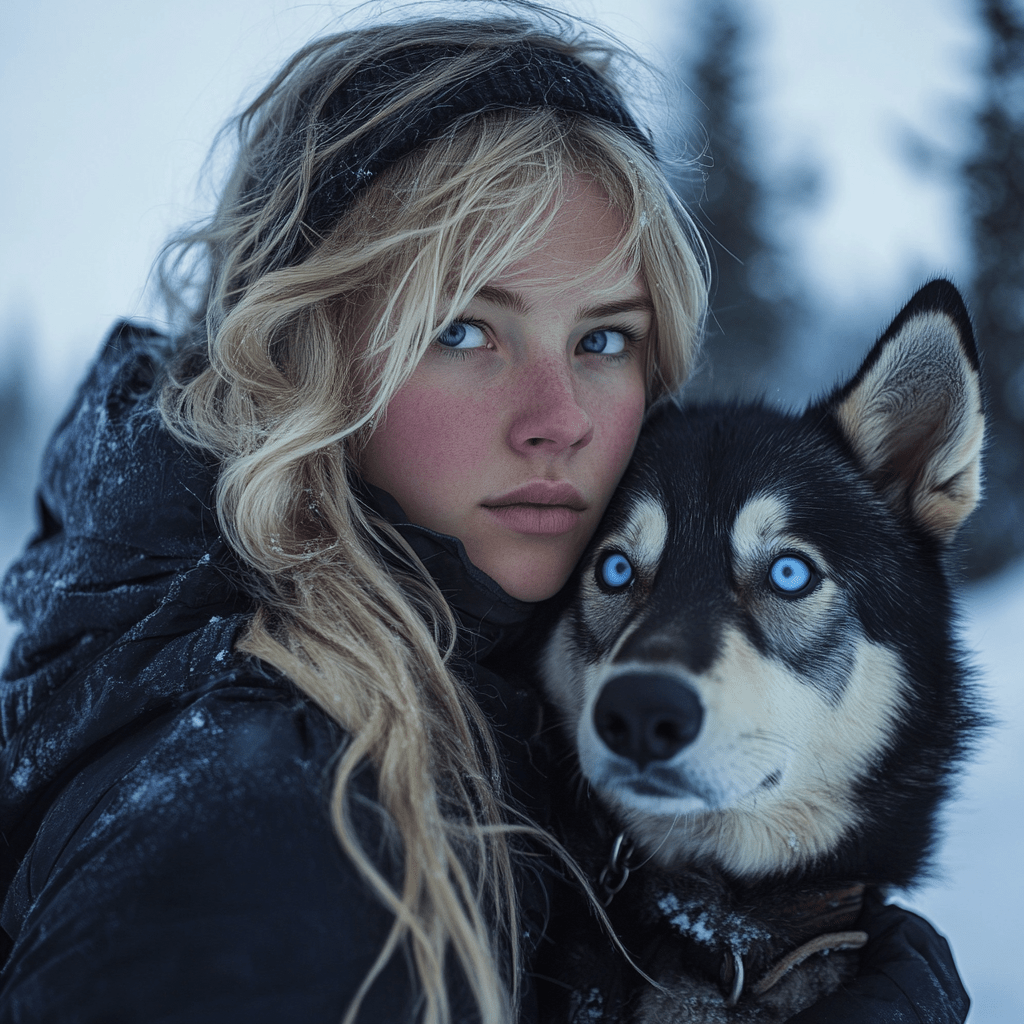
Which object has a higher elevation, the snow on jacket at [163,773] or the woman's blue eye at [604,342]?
the woman's blue eye at [604,342]

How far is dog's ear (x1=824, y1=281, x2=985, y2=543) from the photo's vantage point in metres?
1.70

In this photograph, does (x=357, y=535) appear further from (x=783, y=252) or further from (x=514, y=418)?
(x=783, y=252)

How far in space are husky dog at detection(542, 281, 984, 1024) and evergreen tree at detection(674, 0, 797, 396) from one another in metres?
10.5

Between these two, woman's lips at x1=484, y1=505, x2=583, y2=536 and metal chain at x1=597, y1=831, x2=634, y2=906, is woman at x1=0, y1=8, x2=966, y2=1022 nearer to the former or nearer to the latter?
woman's lips at x1=484, y1=505, x2=583, y2=536

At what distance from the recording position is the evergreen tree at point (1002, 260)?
930 centimetres

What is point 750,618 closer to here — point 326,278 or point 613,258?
point 613,258

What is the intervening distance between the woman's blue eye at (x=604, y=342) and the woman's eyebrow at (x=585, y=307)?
70 millimetres

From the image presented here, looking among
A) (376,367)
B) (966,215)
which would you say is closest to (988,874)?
(376,367)

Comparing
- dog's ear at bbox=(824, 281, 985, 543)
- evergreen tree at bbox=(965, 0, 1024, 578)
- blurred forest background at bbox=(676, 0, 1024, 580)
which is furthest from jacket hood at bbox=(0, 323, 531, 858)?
evergreen tree at bbox=(965, 0, 1024, 578)

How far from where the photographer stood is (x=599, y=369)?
1.75 meters

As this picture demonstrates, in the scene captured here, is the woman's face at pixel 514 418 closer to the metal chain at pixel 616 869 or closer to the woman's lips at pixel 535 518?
the woman's lips at pixel 535 518

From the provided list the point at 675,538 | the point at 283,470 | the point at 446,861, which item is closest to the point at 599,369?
the point at 675,538

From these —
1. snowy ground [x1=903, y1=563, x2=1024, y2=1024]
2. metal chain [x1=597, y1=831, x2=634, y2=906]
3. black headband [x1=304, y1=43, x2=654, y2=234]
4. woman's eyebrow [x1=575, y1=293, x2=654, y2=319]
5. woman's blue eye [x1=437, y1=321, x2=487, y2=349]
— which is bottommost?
snowy ground [x1=903, y1=563, x2=1024, y2=1024]

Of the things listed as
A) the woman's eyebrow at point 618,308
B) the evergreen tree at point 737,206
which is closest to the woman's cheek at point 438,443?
the woman's eyebrow at point 618,308
